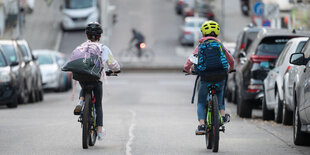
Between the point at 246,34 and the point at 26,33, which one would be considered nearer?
the point at 246,34

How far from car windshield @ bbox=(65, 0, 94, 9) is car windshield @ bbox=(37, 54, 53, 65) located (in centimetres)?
2682

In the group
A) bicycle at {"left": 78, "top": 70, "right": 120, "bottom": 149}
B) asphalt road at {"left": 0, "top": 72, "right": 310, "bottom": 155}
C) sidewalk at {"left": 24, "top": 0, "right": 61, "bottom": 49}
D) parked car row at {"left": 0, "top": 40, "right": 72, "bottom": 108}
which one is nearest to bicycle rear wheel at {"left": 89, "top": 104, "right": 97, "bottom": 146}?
bicycle at {"left": 78, "top": 70, "right": 120, "bottom": 149}

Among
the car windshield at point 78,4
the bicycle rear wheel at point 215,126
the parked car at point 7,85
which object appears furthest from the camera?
the car windshield at point 78,4

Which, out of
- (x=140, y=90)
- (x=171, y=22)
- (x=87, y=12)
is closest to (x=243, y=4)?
(x=171, y=22)

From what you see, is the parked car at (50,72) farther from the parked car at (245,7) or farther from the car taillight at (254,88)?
the parked car at (245,7)

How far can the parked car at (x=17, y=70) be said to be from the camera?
24.8 meters

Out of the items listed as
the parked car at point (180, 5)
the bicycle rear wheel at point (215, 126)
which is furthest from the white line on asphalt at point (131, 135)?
the parked car at point (180, 5)

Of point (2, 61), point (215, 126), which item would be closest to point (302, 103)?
point (215, 126)

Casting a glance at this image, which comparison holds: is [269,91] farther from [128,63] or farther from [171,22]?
[171,22]

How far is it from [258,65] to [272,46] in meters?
0.49

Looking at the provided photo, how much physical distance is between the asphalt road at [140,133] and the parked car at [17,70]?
2124mm

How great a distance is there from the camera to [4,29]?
57.6 meters

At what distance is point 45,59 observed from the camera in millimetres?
37188

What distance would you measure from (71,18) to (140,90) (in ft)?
91.6
